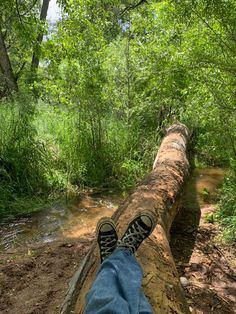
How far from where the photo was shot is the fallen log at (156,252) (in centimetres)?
221

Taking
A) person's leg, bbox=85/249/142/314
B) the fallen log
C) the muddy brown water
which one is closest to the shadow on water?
the muddy brown water

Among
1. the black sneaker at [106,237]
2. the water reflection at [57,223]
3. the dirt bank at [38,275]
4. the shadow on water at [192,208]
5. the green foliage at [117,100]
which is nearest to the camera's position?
the black sneaker at [106,237]

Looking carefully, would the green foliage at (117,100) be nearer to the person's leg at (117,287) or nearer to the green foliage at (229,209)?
the green foliage at (229,209)

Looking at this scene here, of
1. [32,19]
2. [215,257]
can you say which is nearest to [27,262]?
[215,257]

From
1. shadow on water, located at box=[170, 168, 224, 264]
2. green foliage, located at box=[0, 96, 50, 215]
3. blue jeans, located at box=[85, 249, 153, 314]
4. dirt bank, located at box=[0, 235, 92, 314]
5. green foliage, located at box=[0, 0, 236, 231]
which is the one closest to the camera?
blue jeans, located at box=[85, 249, 153, 314]

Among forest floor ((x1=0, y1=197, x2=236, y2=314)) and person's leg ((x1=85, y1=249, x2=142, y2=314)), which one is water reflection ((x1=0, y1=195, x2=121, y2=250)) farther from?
person's leg ((x1=85, y1=249, x2=142, y2=314))

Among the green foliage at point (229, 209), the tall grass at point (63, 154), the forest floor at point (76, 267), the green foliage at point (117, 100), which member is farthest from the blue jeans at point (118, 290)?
the tall grass at point (63, 154)

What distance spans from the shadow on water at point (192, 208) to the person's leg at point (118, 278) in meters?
1.63

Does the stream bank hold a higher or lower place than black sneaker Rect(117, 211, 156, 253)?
lower

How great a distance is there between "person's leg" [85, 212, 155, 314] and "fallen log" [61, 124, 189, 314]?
248 mm

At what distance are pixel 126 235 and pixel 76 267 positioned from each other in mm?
1415

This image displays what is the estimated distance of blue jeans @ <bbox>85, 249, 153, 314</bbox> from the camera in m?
1.65

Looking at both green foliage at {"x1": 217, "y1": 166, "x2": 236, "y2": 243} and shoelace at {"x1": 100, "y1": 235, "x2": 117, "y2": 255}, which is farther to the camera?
green foliage at {"x1": 217, "y1": 166, "x2": 236, "y2": 243}

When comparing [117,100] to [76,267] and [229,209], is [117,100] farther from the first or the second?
[76,267]
